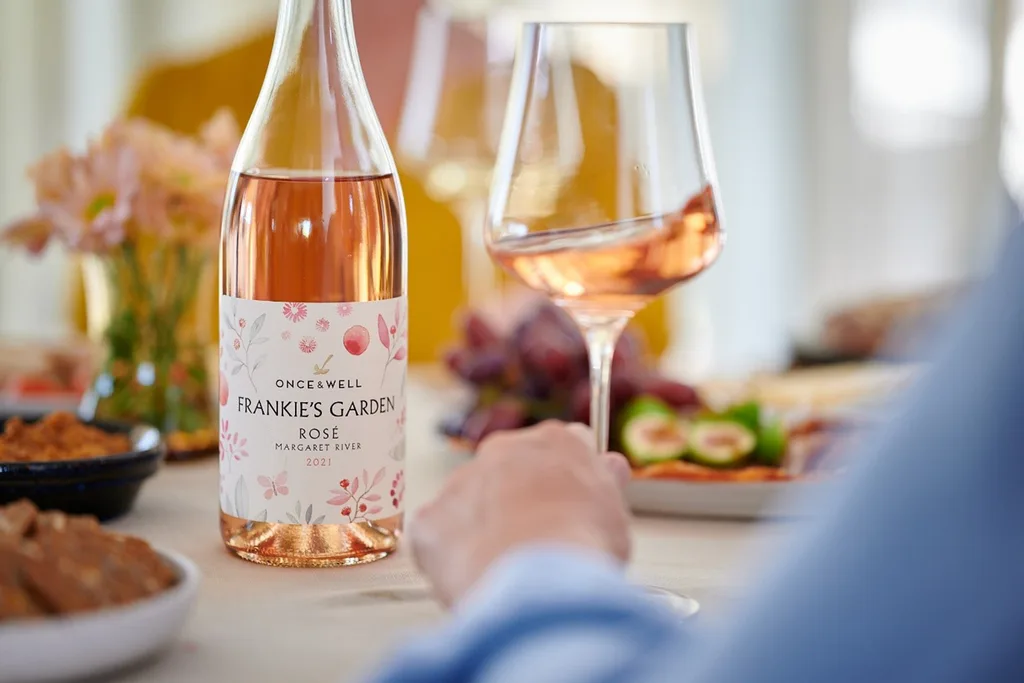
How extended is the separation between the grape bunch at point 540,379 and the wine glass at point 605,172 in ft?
0.98

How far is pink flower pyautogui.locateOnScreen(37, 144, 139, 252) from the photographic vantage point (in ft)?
3.59

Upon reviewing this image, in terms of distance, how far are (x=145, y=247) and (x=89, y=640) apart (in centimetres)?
72

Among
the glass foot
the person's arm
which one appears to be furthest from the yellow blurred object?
the person's arm

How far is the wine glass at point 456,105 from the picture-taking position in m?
1.66

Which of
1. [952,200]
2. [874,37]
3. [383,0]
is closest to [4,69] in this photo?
[383,0]

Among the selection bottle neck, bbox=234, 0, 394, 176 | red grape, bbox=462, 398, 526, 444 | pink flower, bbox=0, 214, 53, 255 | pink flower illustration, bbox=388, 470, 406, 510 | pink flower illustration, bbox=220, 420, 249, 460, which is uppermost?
bottle neck, bbox=234, 0, 394, 176

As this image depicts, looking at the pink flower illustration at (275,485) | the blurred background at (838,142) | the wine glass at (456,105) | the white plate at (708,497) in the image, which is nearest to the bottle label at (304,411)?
the pink flower illustration at (275,485)

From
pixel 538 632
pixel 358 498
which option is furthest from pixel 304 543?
pixel 538 632

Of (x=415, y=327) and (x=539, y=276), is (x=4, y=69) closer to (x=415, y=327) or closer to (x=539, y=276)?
(x=415, y=327)

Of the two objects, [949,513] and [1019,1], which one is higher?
[1019,1]

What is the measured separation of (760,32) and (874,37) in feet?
1.12

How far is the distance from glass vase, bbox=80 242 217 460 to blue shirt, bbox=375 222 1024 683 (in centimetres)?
83

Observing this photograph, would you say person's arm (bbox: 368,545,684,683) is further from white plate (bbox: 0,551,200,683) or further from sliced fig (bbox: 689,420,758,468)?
sliced fig (bbox: 689,420,758,468)

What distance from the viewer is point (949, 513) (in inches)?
14.4
